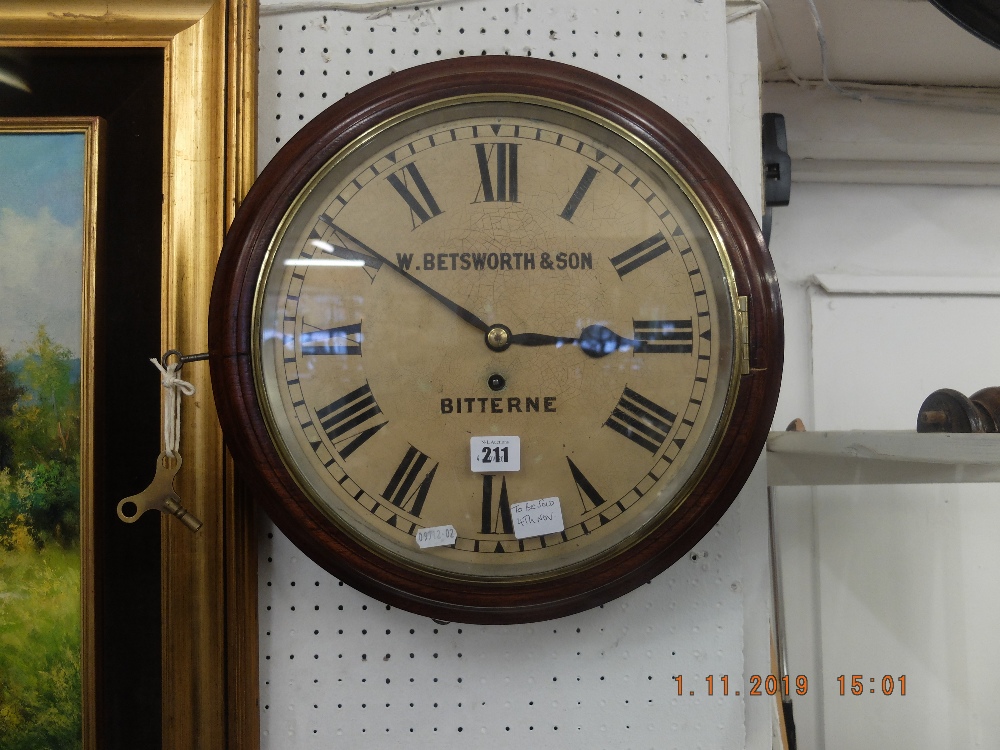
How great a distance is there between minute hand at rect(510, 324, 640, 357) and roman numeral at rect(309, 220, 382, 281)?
0.56 feet

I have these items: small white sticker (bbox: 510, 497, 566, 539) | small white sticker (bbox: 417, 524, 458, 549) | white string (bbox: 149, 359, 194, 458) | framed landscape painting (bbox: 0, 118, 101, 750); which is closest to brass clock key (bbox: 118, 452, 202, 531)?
white string (bbox: 149, 359, 194, 458)

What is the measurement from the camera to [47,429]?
2.79 ft

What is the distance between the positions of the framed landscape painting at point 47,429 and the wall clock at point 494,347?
24cm

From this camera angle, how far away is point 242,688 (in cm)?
83

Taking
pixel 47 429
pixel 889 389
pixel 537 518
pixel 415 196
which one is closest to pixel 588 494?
pixel 537 518

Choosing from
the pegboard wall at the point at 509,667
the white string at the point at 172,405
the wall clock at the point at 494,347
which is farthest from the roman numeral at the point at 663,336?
the white string at the point at 172,405

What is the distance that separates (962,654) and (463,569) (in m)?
0.98

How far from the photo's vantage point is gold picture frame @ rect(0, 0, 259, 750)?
820mm

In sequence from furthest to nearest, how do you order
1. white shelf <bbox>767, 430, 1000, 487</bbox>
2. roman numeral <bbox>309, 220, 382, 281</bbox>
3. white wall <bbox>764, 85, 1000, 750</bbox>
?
white wall <bbox>764, 85, 1000, 750</bbox>, roman numeral <bbox>309, 220, 382, 281</bbox>, white shelf <bbox>767, 430, 1000, 487</bbox>

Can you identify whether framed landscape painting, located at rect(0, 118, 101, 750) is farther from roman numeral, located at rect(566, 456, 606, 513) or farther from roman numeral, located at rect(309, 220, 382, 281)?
roman numeral, located at rect(566, 456, 606, 513)

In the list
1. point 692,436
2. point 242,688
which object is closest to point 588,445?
point 692,436

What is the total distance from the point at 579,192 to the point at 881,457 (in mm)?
436

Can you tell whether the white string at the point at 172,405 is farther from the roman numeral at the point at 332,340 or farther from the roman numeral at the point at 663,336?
the roman numeral at the point at 663,336

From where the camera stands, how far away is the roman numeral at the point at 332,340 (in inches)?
29.6
